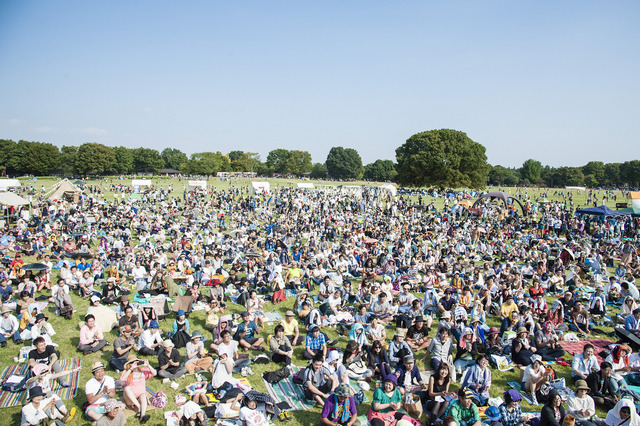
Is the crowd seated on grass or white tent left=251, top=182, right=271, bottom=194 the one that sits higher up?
white tent left=251, top=182, right=271, bottom=194

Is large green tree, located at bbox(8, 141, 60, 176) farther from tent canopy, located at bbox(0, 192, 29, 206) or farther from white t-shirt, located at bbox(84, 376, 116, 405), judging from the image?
white t-shirt, located at bbox(84, 376, 116, 405)

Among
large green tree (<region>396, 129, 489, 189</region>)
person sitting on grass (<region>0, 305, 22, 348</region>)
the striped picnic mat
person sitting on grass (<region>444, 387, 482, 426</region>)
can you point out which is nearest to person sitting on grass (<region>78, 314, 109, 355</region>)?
person sitting on grass (<region>0, 305, 22, 348</region>)

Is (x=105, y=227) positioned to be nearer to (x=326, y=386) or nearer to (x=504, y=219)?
(x=326, y=386)

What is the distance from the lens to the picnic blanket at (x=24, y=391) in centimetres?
626

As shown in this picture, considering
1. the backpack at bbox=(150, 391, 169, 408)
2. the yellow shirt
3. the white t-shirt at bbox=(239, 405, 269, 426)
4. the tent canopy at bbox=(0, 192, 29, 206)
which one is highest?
the tent canopy at bbox=(0, 192, 29, 206)

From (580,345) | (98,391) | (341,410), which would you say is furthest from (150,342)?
(580,345)

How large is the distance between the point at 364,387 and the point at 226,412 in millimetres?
2525

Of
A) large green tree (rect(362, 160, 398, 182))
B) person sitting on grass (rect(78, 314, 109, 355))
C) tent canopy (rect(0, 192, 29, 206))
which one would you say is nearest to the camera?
person sitting on grass (rect(78, 314, 109, 355))

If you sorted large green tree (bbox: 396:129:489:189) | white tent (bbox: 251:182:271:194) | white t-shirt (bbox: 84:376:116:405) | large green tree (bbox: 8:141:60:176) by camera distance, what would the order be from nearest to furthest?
1. white t-shirt (bbox: 84:376:116:405)
2. white tent (bbox: 251:182:271:194)
3. large green tree (bbox: 396:129:489:189)
4. large green tree (bbox: 8:141:60:176)

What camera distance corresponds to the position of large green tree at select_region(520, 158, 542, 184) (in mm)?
126250

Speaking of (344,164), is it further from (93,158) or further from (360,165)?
(93,158)

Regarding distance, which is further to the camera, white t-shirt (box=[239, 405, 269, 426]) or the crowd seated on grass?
the crowd seated on grass

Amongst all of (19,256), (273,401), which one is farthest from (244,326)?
(19,256)

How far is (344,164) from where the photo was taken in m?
116
